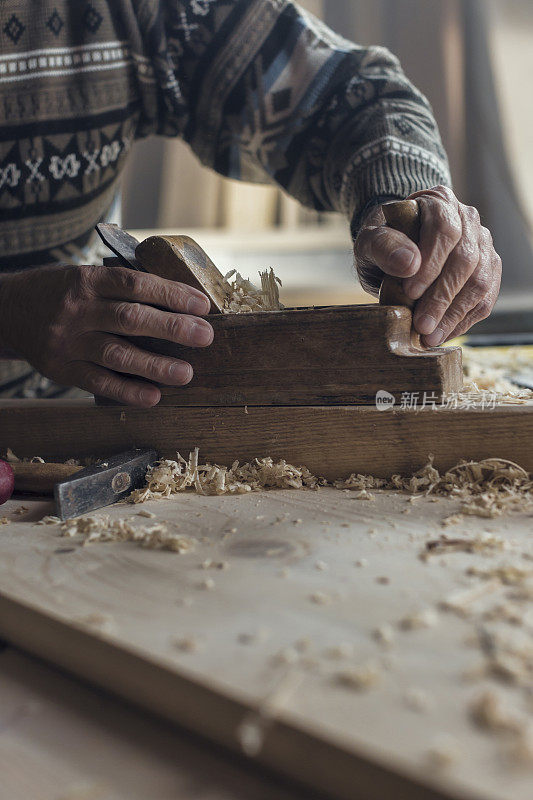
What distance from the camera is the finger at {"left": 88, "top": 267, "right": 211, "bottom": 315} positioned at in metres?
1.15

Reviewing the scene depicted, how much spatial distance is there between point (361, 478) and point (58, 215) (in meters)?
1.25

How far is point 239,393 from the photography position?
3.90ft

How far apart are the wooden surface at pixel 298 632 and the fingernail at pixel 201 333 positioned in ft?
1.09

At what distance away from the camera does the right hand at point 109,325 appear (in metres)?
1.16

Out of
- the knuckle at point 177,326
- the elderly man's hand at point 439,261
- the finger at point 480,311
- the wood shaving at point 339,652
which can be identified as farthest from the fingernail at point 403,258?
the wood shaving at point 339,652

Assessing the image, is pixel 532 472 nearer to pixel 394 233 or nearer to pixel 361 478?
pixel 361 478

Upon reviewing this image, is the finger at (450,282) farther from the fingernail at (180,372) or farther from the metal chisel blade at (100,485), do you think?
the metal chisel blade at (100,485)

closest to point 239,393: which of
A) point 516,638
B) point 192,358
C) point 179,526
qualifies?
point 192,358

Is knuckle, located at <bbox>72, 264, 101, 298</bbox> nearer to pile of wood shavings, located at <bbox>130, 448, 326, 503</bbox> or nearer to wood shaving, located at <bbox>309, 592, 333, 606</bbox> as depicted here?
pile of wood shavings, located at <bbox>130, 448, 326, 503</bbox>

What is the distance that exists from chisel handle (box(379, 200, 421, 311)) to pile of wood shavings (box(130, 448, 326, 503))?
35 centimetres

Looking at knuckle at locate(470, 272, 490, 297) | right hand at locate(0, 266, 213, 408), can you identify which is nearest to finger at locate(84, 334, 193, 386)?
right hand at locate(0, 266, 213, 408)

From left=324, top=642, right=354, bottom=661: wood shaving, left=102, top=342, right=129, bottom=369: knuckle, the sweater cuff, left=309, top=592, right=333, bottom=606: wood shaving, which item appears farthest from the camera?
the sweater cuff

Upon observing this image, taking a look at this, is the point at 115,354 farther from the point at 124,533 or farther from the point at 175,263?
the point at 124,533

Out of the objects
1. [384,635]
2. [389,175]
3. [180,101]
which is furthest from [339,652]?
[180,101]
